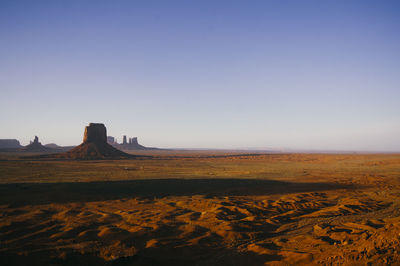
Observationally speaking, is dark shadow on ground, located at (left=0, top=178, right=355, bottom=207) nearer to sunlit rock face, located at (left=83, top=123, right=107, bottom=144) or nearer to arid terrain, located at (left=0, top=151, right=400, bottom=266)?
→ arid terrain, located at (left=0, top=151, right=400, bottom=266)

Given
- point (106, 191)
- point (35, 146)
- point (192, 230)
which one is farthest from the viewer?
point (35, 146)

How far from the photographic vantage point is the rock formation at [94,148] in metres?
67.2

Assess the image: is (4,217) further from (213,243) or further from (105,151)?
(105,151)

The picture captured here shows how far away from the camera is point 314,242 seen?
7387mm

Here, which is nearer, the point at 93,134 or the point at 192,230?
the point at 192,230

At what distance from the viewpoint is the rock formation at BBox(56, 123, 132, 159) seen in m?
67.2

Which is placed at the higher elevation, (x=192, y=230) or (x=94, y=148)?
(x=94, y=148)

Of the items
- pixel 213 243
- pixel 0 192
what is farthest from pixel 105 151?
pixel 213 243

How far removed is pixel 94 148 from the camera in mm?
71062

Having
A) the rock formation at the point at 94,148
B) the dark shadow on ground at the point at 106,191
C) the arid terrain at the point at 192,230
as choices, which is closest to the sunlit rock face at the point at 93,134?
the rock formation at the point at 94,148

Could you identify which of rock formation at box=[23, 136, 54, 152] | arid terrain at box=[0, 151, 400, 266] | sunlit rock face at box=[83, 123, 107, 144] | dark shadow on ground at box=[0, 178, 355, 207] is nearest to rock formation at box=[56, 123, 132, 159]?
sunlit rock face at box=[83, 123, 107, 144]

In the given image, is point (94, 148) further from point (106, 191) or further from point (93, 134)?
point (106, 191)

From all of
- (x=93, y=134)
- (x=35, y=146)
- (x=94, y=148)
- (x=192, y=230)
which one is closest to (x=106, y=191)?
(x=192, y=230)

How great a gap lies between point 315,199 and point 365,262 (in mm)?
10147
